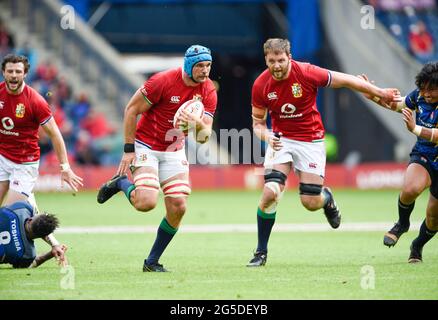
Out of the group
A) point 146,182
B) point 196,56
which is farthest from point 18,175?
point 196,56

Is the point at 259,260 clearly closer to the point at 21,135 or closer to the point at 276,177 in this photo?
the point at 276,177

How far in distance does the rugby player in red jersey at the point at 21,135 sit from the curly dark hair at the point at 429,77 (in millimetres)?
4076

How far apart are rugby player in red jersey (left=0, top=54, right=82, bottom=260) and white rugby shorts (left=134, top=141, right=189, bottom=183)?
748mm

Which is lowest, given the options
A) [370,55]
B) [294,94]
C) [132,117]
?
[132,117]

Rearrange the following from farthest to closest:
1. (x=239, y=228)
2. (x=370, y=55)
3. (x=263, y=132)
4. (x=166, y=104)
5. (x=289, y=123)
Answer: (x=370, y=55) → (x=239, y=228) → (x=289, y=123) → (x=263, y=132) → (x=166, y=104)

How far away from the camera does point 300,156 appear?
37.5 ft

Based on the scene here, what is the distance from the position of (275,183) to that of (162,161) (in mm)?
1385

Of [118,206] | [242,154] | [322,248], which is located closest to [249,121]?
[242,154]

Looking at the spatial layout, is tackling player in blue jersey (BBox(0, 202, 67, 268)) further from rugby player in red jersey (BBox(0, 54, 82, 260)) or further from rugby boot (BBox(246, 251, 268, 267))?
rugby boot (BBox(246, 251, 268, 267))

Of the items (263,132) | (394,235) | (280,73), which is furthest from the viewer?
(394,235)

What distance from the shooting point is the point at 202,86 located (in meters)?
10.6

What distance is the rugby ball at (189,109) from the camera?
10281 millimetres

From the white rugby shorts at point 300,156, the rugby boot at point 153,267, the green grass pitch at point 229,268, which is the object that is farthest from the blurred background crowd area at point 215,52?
the rugby boot at point 153,267
